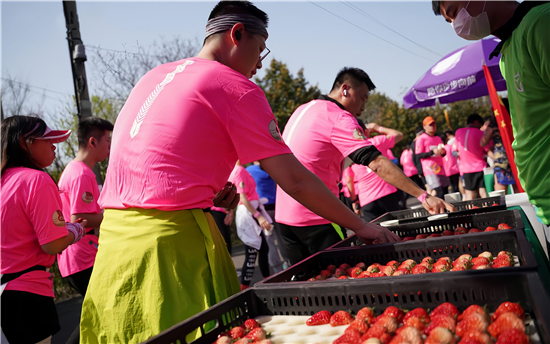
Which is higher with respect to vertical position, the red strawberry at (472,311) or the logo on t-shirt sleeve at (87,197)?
the logo on t-shirt sleeve at (87,197)

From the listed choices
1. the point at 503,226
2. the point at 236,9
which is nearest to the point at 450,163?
the point at 503,226

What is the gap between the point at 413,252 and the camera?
2041 millimetres

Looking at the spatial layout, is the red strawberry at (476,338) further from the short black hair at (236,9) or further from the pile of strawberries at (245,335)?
the short black hair at (236,9)

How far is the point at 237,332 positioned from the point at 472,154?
8.70 metres

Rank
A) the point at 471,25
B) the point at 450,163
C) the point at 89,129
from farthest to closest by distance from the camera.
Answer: the point at 450,163 → the point at 89,129 → the point at 471,25

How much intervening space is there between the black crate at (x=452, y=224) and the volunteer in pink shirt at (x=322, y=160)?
0.34 m

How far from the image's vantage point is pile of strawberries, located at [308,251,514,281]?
1737mm

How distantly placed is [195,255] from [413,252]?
1055mm

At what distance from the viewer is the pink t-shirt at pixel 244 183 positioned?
21.4 feet

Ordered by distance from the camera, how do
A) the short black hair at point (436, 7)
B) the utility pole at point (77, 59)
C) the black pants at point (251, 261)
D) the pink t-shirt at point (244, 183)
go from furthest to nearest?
the utility pole at point (77, 59), the pink t-shirt at point (244, 183), the black pants at point (251, 261), the short black hair at point (436, 7)

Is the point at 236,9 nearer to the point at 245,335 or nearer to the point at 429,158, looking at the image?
the point at 245,335

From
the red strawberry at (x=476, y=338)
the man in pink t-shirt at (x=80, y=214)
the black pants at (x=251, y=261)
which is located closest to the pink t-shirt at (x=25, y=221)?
the man in pink t-shirt at (x=80, y=214)

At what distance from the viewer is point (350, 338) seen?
124 centimetres

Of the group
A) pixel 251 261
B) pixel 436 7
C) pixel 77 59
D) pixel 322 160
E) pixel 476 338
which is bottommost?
pixel 251 261
